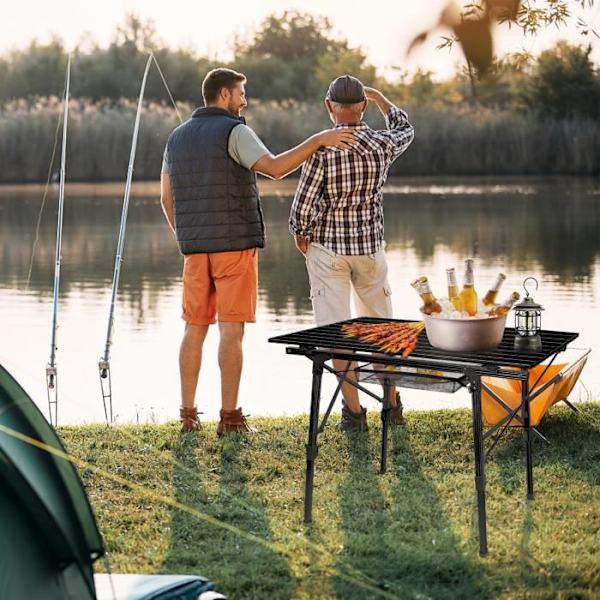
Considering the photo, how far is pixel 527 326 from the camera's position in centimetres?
361

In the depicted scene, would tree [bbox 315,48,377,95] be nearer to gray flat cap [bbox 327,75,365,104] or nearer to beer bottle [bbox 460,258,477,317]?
gray flat cap [bbox 327,75,365,104]

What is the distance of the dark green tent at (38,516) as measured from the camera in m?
2.12

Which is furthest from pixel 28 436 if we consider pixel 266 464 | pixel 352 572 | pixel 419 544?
pixel 266 464

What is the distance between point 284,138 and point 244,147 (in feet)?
59.9

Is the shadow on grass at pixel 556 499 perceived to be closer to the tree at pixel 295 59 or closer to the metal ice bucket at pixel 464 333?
the metal ice bucket at pixel 464 333

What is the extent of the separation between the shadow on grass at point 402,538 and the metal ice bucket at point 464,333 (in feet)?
1.78

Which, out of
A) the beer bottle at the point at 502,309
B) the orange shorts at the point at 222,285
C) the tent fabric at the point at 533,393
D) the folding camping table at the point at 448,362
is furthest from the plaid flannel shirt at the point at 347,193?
the beer bottle at the point at 502,309

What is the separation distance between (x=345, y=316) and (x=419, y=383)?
607mm

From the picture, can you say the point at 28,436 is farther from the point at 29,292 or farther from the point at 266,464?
the point at 29,292

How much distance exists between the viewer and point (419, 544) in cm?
356

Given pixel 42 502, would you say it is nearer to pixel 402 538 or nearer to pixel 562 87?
pixel 402 538

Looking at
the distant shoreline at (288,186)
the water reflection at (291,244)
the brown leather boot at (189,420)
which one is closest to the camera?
the brown leather boot at (189,420)

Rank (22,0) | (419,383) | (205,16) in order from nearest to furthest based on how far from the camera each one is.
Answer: (419,383) → (22,0) → (205,16)

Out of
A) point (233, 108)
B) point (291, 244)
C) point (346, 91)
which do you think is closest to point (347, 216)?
point (346, 91)
